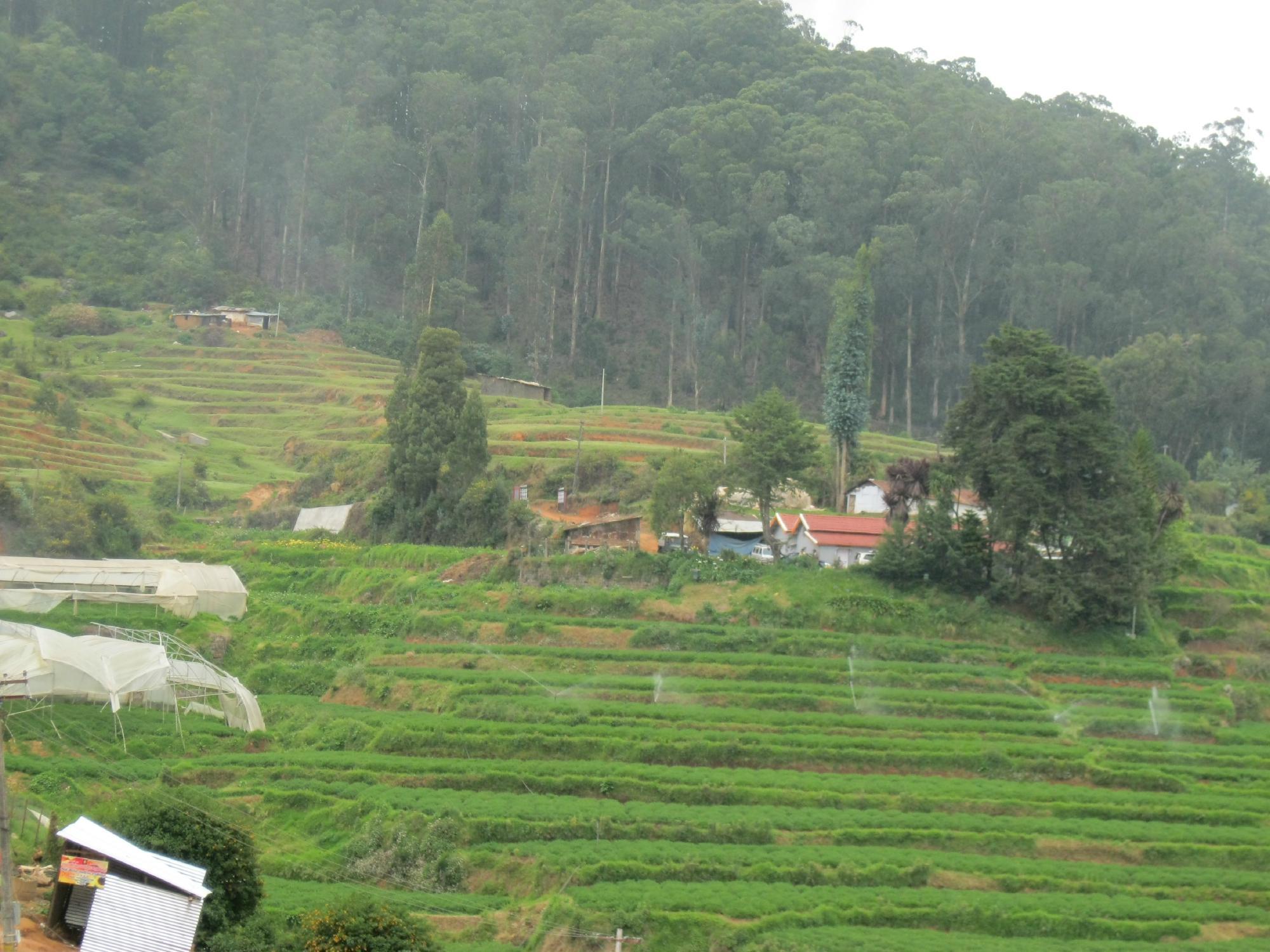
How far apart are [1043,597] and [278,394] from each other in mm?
44778

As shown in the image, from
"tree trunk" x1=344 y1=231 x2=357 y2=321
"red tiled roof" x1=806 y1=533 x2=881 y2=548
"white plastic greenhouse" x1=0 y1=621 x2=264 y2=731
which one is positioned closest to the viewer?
"white plastic greenhouse" x1=0 y1=621 x2=264 y2=731

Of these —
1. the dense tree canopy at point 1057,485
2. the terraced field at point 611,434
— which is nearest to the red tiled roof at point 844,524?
the dense tree canopy at point 1057,485

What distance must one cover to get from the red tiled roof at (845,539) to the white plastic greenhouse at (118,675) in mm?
17981

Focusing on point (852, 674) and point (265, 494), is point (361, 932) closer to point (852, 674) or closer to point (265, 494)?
point (852, 674)

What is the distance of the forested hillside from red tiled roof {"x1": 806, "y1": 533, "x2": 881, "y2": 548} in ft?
85.4

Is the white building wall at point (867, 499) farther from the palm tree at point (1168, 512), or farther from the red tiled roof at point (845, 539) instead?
the palm tree at point (1168, 512)

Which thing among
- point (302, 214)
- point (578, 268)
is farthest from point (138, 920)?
point (302, 214)

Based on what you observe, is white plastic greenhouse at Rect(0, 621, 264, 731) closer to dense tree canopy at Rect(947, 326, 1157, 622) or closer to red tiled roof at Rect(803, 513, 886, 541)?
red tiled roof at Rect(803, 513, 886, 541)

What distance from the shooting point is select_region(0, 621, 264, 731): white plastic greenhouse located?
99.1ft

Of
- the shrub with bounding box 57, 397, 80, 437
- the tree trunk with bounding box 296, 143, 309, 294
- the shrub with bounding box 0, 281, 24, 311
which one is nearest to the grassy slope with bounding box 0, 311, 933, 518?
the shrub with bounding box 57, 397, 80, 437

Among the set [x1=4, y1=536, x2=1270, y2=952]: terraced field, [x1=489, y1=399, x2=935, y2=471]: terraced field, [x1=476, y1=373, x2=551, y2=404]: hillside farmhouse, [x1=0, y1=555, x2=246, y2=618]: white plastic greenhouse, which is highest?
[x1=476, y1=373, x2=551, y2=404]: hillside farmhouse

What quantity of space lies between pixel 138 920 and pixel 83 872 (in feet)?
3.21

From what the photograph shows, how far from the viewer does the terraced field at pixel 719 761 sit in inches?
1005

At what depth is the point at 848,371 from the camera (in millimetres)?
51094
